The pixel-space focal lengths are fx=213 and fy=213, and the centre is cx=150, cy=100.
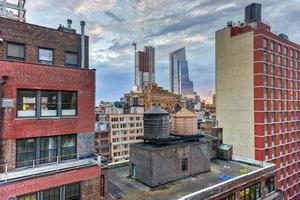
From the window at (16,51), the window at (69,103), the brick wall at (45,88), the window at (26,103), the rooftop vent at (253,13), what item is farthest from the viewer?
the rooftop vent at (253,13)

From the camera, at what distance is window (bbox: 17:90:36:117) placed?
540 inches

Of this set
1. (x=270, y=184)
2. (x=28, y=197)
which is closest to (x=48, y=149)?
(x=28, y=197)

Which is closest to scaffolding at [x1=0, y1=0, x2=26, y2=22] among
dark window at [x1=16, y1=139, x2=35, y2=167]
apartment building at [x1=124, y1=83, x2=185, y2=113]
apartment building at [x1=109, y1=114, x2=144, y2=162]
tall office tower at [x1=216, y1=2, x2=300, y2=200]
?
dark window at [x1=16, y1=139, x2=35, y2=167]

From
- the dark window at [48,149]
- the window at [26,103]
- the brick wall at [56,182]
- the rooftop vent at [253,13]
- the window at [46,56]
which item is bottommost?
the brick wall at [56,182]

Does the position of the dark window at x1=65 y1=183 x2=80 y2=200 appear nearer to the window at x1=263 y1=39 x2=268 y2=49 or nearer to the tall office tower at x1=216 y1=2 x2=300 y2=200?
the tall office tower at x1=216 y1=2 x2=300 y2=200

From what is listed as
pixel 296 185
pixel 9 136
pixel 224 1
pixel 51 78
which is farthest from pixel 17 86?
pixel 296 185

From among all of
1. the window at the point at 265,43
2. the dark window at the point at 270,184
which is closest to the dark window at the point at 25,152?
the dark window at the point at 270,184

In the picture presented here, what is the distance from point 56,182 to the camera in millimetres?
13594

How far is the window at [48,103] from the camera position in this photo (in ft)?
48.0

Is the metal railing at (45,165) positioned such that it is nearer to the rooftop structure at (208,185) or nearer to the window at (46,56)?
the rooftop structure at (208,185)

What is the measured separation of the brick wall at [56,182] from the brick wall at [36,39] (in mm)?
8380

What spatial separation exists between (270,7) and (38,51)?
44.5m

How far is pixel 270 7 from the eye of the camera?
42594 millimetres

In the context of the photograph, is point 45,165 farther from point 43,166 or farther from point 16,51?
point 16,51
